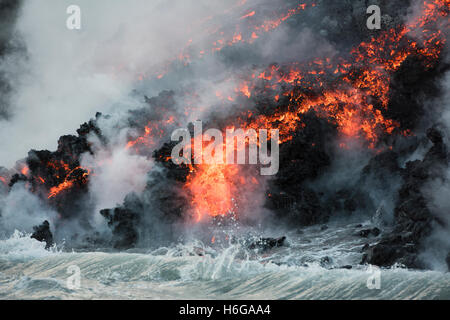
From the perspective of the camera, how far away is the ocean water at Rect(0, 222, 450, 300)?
1141 centimetres

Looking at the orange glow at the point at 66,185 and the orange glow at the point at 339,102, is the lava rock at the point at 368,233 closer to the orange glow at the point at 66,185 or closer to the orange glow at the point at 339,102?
the orange glow at the point at 339,102

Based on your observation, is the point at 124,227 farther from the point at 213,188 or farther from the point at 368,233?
the point at 368,233

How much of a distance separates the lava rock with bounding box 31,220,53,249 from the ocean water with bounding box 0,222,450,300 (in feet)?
31.0

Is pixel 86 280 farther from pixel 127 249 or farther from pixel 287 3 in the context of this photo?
pixel 287 3

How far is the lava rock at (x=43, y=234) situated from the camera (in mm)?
29438

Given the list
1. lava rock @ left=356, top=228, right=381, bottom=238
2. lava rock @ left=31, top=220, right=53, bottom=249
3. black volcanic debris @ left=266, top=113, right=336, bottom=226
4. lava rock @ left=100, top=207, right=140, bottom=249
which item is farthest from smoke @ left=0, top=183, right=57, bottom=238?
lava rock @ left=356, top=228, right=381, bottom=238

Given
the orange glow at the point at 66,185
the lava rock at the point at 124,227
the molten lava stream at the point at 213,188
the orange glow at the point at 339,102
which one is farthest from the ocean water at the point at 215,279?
the orange glow at the point at 66,185

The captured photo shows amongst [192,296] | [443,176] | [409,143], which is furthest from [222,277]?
[409,143]

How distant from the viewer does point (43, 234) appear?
30.0 metres

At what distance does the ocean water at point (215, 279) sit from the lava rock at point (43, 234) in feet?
31.0

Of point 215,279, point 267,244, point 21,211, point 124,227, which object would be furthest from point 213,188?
point 21,211

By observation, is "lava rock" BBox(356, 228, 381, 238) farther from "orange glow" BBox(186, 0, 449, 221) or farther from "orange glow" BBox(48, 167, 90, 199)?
"orange glow" BBox(48, 167, 90, 199)

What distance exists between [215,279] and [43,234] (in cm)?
2067

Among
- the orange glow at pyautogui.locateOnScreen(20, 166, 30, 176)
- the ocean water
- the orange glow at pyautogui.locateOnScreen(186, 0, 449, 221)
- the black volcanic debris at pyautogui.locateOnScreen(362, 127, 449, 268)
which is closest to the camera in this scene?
the ocean water
